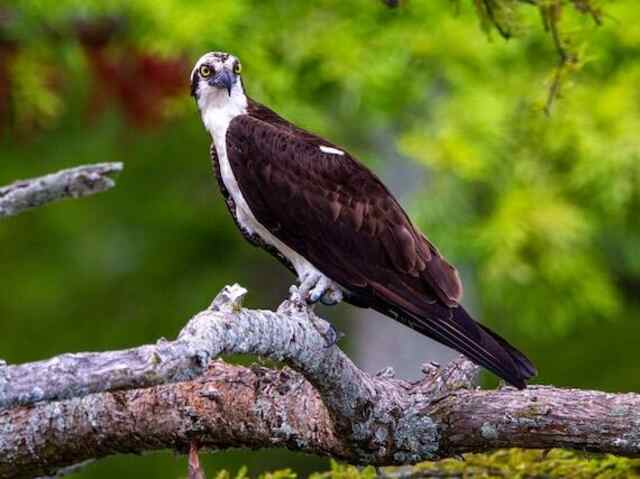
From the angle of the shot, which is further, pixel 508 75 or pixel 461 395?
pixel 508 75

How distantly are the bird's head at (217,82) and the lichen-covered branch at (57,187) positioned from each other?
91 cm

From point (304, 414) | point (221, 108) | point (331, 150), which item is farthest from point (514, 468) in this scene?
point (221, 108)

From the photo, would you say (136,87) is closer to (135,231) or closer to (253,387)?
(135,231)

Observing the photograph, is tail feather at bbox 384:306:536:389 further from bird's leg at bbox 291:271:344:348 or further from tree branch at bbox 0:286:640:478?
bird's leg at bbox 291:271:344:348

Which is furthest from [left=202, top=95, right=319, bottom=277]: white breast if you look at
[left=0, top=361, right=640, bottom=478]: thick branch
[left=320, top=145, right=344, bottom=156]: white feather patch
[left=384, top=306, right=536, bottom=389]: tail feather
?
[left=0, top=361, right=640, bottom=478]: thick branch

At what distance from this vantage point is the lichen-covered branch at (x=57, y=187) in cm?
564

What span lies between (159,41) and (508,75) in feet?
7.55

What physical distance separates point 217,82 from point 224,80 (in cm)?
3

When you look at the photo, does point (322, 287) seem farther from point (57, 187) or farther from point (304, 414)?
point (57, 187)

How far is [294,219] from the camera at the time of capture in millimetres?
6148

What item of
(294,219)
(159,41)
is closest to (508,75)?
(159,41)

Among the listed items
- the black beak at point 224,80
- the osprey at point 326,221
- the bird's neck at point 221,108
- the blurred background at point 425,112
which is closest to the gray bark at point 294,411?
the osprey at point 326,221

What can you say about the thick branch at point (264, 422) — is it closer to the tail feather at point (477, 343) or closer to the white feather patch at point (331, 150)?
the tail feather at point (477, 343)

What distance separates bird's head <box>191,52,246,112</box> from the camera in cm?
653
